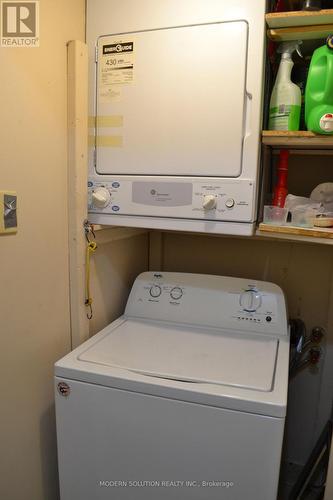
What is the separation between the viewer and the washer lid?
1.13m

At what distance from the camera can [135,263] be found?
190cm

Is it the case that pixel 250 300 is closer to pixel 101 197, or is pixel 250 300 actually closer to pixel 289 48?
pixel 101 197

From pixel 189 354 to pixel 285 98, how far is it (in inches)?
36.3

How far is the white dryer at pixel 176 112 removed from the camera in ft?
3.88

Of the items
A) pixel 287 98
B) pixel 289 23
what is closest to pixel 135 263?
pixel 287 98

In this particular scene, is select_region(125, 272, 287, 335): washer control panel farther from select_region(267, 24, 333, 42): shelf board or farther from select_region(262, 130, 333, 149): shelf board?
select_region(267, 24, 333, 42): shelf board

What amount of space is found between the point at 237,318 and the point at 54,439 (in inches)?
33.5

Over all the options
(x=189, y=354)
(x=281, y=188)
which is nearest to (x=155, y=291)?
(x=189, y=354)

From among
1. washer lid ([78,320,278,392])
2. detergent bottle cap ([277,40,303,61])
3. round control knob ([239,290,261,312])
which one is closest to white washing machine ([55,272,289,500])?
washer lid ([78,320,278,392])

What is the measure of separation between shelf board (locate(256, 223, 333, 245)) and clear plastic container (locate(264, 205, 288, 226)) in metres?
0.08

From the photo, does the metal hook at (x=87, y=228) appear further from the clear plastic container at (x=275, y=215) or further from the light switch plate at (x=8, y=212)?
the clear plastic container at (x=275, y=215)

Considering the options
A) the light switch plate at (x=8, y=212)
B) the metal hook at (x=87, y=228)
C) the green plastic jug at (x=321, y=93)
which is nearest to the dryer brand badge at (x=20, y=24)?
the light switch plate at (x=8, y=212)

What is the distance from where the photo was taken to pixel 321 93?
3.78ft

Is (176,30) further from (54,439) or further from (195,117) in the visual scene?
(54,439)
